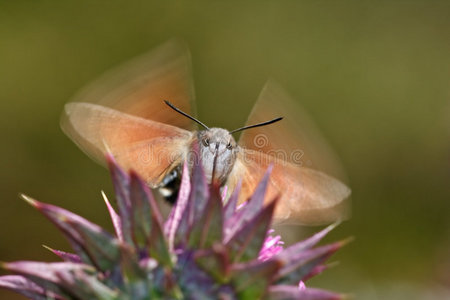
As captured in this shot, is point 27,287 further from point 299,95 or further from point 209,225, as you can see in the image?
point 299,95

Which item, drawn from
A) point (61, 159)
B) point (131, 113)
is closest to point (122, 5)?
point (61, 159)

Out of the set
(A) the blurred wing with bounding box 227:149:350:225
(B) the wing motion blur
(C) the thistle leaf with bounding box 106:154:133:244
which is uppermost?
(B) the wing motion blur

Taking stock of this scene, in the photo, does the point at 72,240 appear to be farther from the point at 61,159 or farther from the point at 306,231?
the point at 61,159

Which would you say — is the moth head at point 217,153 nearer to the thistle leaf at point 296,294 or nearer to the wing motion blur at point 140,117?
the wing motion blur at point 140,117

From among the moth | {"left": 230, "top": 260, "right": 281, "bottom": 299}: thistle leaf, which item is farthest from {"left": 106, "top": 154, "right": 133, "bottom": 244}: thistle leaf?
the moth

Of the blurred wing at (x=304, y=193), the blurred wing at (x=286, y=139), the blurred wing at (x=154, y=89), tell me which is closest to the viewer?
the blurred wing at (x=304, y=193)

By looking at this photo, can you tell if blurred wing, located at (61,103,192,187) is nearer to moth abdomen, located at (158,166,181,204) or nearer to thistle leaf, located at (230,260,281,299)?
moth abdomen, located at (158,166,181,204)

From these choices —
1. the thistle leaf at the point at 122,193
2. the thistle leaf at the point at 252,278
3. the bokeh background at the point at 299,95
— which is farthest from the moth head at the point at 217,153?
the bokeh background at the point at 299,95

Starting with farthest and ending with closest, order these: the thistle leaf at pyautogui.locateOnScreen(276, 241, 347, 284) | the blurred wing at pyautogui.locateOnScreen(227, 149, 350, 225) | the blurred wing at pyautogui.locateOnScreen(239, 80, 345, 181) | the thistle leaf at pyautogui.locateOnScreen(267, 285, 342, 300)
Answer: the blurred wing at pyautogui.locateOnScreen(239, 80, 345, 181) → the blurred wing at pyautogui.locateOnScreen(227, 149, 350, 225) → the thistle leaf at pyautogui.locateOnScreen(276, 241, 347, 284) → the thistle leaf at pyautogui.locateOnScreen(267, 285, 342, 300)
